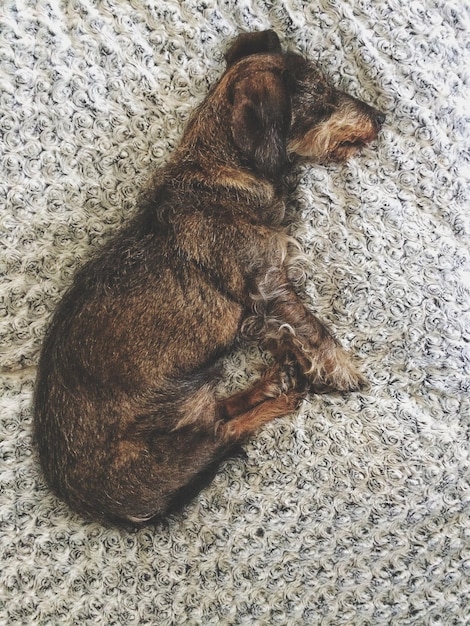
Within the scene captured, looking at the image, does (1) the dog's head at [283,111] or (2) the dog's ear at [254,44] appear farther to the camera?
(2) the dog's ear at [254,44]

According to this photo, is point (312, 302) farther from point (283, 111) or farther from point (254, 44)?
point (254, 44)

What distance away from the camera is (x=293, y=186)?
2.59 metres

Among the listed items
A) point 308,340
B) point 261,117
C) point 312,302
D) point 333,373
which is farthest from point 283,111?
point 333,373

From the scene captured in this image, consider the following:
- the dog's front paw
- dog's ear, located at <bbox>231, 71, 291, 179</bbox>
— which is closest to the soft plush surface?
the dog's front paw

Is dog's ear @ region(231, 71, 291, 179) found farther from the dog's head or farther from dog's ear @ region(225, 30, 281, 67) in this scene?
dog's ear @ region(225, 30, 281, 67)

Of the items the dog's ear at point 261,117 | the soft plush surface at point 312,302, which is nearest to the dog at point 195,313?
the dog's ear at point 261,117

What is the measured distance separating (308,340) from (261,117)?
0.82 meters

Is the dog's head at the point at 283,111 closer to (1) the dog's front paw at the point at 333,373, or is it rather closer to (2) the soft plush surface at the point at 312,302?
(2) the soft plush surface at the point at 312,302

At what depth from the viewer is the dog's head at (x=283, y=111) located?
91.9 inches

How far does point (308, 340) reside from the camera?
2.53 m

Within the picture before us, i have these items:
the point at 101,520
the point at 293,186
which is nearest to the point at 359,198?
the point at 293,186

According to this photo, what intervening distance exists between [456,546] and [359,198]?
1.34 metres

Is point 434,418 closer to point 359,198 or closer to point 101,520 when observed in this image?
point 359,198

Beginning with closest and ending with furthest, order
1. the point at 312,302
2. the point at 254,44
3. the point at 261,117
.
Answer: the point at 261,117, the point at 254,44, the point at 312,302
